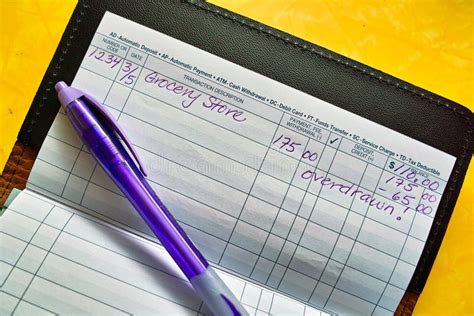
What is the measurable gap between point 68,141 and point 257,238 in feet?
0.66

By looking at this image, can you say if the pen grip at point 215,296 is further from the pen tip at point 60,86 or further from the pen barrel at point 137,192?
the pen tip at point 60,86

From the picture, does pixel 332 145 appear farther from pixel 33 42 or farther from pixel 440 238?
pixel 33 42

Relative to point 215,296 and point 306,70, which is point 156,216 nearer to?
point 215,296

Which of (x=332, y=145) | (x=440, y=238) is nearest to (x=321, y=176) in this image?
(x=332, y=145)

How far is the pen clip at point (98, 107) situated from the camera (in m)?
0.39

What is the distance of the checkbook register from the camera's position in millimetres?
397

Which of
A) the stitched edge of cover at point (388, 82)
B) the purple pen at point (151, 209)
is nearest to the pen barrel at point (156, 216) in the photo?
the purple pen at point (151, 209)

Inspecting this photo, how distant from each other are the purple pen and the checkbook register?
0.07 feet

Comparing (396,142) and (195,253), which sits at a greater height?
(396,142)

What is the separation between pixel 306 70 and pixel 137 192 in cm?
21

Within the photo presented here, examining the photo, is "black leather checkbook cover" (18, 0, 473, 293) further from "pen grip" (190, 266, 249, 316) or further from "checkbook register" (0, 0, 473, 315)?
"pen grip" (190, 266, 249, 316)

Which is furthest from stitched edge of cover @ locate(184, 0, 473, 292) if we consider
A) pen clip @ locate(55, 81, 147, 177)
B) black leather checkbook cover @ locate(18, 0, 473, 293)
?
pen clip @ locate(55, 81, 147, 177)

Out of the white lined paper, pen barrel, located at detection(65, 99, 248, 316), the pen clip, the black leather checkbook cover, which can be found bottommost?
the white lined paper

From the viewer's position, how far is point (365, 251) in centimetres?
41
